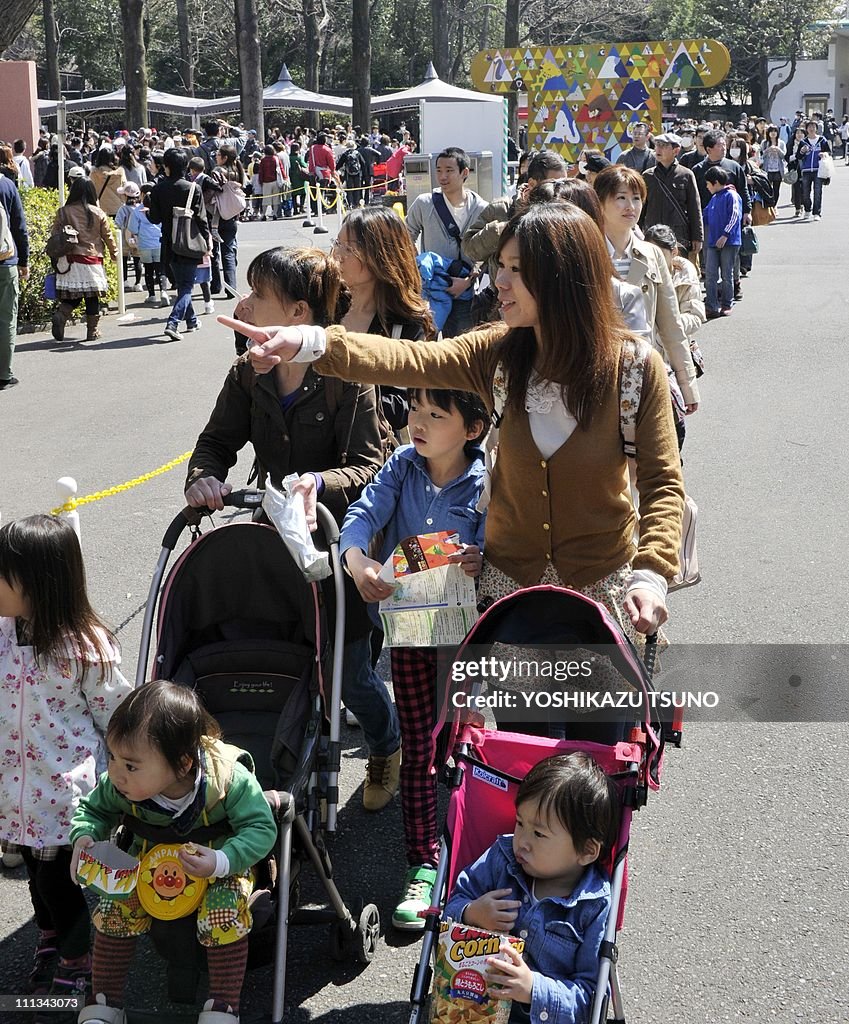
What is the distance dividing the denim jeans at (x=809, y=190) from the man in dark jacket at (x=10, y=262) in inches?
801

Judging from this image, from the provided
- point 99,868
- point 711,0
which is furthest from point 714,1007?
point 711,0

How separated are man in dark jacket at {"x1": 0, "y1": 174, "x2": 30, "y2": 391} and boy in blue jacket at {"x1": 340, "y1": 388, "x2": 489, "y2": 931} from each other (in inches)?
325

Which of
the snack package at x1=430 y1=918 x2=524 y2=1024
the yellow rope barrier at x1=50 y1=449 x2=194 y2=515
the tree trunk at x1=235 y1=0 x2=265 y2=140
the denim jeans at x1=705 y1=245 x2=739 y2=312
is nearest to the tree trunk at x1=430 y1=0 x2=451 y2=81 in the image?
the tree trunk at x1=235 y1=0 x2=265 y2=140

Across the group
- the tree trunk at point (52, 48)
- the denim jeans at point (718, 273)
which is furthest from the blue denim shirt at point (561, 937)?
the tree trunk at point (52, 48)

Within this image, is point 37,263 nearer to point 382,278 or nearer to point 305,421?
point 382,278

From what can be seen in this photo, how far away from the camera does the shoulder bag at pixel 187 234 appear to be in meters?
14.1

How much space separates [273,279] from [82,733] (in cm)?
152

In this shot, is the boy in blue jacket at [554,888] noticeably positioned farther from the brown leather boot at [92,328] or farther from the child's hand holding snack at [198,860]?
the brown leather boot at [92,328]

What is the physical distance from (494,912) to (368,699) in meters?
1.48

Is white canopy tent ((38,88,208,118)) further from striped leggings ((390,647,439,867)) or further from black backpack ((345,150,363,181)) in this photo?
striped leggings ((390,647,439,867))

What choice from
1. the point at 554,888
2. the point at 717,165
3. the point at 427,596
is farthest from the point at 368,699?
the point at 717,165

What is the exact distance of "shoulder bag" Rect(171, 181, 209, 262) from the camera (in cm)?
1408

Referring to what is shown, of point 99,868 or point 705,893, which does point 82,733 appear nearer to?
point 99,868

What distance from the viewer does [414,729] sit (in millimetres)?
3822
